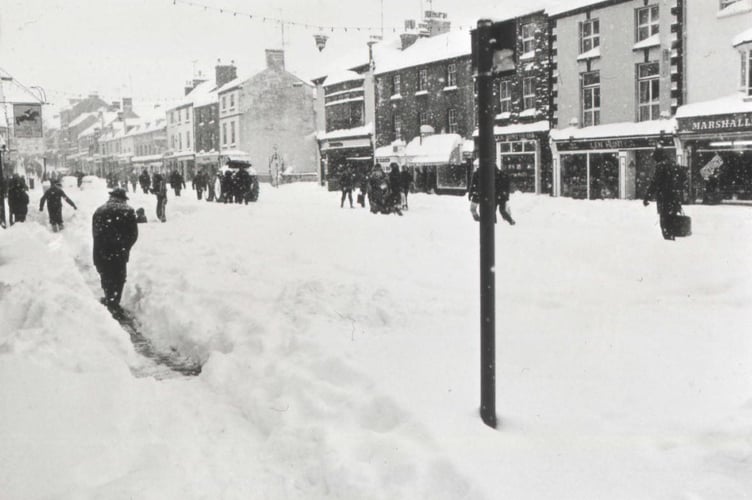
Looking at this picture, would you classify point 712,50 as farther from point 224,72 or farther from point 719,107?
point 224,72

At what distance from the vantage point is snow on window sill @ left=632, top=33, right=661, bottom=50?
2622cm

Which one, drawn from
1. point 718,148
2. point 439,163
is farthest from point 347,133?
point 718,148

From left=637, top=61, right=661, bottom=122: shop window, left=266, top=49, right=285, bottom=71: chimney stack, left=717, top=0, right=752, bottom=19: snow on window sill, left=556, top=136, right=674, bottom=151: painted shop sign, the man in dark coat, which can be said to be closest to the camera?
the man in dark coat

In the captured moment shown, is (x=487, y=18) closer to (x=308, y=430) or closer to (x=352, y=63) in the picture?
(x=308, y=430)

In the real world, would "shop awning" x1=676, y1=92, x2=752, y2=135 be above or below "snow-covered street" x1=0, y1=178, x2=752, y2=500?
above

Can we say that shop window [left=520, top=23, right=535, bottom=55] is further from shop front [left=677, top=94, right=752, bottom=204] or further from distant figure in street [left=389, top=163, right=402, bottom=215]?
distant figure in street [left=389, top=163, right=402, bottom=215]

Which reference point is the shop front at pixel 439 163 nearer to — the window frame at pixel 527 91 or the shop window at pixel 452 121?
the shop window at pixel 452 121

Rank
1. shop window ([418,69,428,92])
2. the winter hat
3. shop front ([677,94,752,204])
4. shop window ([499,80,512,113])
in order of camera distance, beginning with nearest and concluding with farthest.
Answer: the winter hat < shop front ([677,94,752,204]) < shop window ([499,80,512,113]) < shop window ([418,69,428,92])

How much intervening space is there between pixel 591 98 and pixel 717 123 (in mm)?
7110

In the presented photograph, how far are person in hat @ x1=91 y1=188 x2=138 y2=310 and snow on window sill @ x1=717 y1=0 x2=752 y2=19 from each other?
21.1m

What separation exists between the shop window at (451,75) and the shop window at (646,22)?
11.1 metres

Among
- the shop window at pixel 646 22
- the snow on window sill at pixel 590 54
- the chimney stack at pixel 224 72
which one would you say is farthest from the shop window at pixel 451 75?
the chimney stack at pixel 224 72

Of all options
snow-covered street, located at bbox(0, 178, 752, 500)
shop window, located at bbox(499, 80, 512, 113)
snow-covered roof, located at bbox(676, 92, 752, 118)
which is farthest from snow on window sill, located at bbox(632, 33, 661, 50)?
snow-covered street, located at bbox(0, 178, 752, 500)

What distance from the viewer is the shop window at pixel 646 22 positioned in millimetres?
26609
